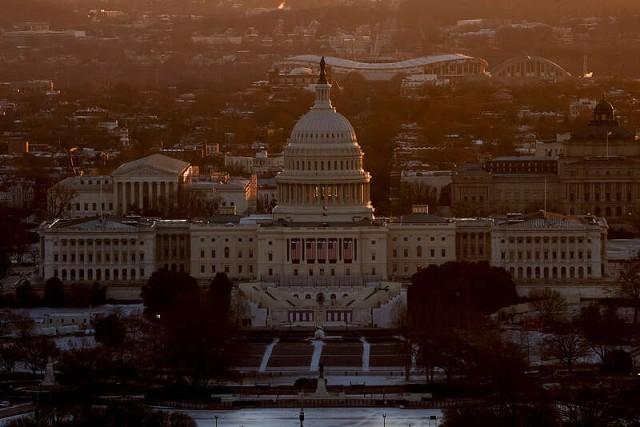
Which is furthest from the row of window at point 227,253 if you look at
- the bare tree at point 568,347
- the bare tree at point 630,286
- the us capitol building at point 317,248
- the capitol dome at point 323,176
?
the bare tree at point 568,347

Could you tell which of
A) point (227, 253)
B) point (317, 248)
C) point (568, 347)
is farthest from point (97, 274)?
point (568, 347)

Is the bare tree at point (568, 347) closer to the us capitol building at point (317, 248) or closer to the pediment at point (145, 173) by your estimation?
the us capitol building at point (317, 248)

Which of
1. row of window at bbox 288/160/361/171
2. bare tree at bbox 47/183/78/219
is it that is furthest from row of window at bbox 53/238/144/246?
bare tree at bbox 47/183/78/219

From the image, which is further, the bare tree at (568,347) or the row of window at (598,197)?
the row of window at (598,197)

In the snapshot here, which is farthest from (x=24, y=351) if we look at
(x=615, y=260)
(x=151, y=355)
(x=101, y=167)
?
(x=101, y=167)

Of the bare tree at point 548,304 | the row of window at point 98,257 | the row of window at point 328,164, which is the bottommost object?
the bare tree at point 548,304

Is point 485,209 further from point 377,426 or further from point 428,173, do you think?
point 377,426
